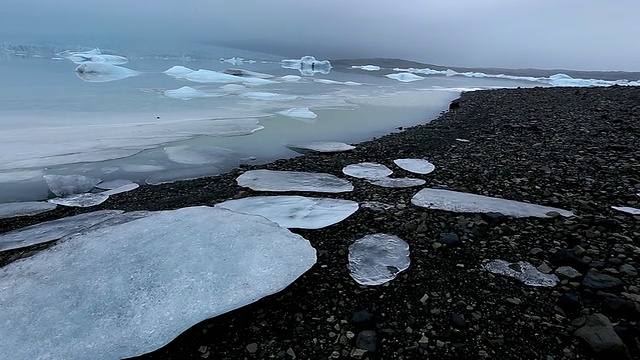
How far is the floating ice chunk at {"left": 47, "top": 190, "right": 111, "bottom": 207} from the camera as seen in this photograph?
3.39 m

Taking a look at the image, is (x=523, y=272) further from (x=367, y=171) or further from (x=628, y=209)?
(x=367, y=171)

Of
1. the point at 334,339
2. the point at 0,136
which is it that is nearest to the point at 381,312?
the point at 334,339

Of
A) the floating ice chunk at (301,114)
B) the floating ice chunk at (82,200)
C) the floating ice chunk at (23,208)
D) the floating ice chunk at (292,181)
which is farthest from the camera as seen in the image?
the floating ice chunk at (301,114)

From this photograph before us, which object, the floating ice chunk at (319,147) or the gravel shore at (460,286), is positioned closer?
the gravel shore at (460,286)

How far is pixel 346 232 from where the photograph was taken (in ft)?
8.34

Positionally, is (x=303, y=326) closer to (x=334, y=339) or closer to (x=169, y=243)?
(x=334, y=339)

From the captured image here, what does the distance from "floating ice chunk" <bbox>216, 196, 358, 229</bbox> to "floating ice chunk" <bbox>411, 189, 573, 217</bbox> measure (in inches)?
24.9

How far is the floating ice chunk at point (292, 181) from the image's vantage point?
11.5 feet

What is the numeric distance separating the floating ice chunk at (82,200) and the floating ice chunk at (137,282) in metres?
1.39

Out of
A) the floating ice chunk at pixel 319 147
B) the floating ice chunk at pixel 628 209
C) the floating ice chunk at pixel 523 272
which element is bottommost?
the floating ice chunk at pixel 319 147

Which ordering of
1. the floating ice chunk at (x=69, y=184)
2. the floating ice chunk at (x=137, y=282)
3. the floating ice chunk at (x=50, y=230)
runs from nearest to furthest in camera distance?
the floating ice chunk at (x=137, y=282)
the floating ice chunk at (x=50, y=230)
the floating ice chunk at (x=69, y=184)

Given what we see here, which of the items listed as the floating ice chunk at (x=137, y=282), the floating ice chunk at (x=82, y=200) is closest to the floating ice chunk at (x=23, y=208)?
the floating ice chunk at (x=82, y=200)

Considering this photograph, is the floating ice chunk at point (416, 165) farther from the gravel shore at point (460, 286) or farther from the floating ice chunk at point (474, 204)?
the floating ice chunk at point (474, 204)

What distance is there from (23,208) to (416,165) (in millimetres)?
4027
